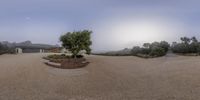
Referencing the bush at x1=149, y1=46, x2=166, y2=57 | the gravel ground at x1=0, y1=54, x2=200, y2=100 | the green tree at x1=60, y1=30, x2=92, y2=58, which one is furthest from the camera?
the bush at x1=149, y1=46, x2=166, y2=57

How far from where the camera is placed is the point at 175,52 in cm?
3578

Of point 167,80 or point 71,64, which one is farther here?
point 71,64

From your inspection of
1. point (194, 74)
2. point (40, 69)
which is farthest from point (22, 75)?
point (194, 74)

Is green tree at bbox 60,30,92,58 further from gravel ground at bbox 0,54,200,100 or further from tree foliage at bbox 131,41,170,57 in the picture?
tree foliage at bbox 131,41,170,57

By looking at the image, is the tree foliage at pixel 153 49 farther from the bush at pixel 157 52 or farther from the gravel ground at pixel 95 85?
the gravel ground at pixel 95 85

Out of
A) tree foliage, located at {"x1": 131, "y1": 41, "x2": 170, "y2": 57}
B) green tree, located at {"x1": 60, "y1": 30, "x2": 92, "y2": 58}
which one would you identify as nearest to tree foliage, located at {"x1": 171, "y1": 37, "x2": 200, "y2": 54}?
tree foliage, located at {"x1": 131, "y1": 41, "x2": 170, "y2": 57}

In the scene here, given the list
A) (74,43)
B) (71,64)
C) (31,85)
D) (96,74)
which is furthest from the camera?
(74,43)

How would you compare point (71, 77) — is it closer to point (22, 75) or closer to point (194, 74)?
point (22, 75)

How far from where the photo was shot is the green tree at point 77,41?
2652 centimetres

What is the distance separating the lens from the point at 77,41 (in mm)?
26484

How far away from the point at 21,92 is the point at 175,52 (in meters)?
28.2

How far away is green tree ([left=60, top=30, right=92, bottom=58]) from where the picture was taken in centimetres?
2652

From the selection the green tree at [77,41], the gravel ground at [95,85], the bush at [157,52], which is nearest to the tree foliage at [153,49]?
the bush at [157,52]

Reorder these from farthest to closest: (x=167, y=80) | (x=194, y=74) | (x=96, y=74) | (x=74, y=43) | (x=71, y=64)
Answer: (x=74, y=43)
(x=71, y=64)
(x=96, y=74)
(x=194, y=74)
(x=167, y=80)
